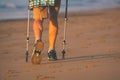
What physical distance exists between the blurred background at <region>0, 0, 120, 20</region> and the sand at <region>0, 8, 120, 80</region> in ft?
13.1

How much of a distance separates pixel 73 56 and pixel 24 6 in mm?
11146

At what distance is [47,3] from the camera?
7680 millimetres

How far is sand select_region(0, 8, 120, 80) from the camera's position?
6930 mm

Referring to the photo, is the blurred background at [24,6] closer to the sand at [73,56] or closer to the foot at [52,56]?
the sand at [73,56]

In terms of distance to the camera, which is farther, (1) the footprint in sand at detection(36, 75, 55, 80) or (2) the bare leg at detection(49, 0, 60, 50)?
(2) the bare leg at detection(49, 0, 60, 50)

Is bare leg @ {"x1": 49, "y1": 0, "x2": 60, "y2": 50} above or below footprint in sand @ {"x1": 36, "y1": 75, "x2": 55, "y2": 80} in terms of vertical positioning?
above

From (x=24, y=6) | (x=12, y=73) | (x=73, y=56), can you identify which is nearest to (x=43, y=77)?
(x=12, y=73)

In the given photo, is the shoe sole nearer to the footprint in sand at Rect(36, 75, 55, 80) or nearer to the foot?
the foot

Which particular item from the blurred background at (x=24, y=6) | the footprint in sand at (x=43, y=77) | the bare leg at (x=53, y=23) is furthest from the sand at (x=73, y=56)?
the blurred background at (x=24, y=6)

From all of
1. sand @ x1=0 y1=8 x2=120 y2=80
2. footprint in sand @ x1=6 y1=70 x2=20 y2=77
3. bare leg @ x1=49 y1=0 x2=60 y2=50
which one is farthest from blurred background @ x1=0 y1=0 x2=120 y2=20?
footprint in sand @ x1=6 y1=70 x2=20 y2=77

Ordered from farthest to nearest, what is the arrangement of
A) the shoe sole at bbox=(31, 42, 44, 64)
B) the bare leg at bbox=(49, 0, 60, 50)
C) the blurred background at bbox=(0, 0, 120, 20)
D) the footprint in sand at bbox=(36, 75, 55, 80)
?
the blurred background at bbox=(0, 0, 120, 20) < the bare leg at bbox=(49, 0, 60, 50) < the shoe sole at bbox=(31, 42, 44, 64) < the footprint in sand at bbox=(36, 75, 55, 80)

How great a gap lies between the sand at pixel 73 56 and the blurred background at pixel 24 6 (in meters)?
4.00

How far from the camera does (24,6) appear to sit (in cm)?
1933

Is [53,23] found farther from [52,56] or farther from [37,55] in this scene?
[37,55]
